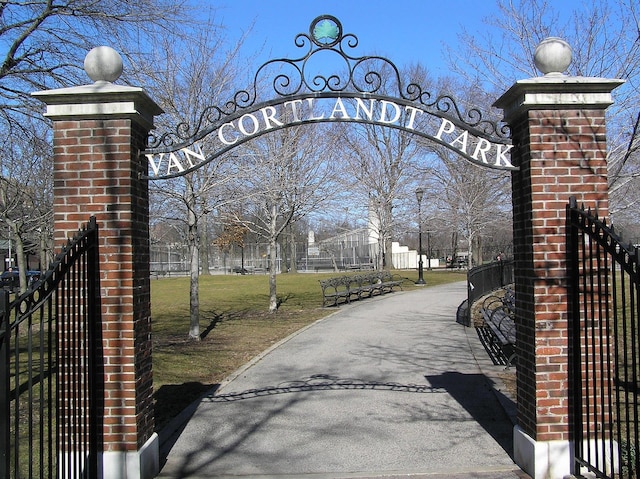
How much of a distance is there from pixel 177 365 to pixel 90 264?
570 cm

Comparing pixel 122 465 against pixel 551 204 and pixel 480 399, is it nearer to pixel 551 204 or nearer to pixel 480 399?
pixel 551 204

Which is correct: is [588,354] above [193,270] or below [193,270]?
below

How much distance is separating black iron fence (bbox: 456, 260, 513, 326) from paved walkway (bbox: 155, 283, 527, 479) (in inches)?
103

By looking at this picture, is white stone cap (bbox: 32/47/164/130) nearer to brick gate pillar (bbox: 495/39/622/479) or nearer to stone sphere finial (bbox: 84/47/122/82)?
stone sphere finial (bbox: 84/47/122/82)

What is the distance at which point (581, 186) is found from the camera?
5.02m

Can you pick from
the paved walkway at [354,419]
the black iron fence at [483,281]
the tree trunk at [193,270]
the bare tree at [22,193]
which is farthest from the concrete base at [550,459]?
the bare tree at [22,193]

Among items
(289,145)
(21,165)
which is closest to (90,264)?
(289,145)

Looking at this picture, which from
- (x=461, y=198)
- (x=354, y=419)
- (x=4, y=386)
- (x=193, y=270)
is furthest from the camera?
(x=461, y=198)

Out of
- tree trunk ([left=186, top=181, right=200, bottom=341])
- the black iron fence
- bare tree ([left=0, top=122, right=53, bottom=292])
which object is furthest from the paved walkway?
bare tree ([left=0, top=122, right=53, bottom=292])

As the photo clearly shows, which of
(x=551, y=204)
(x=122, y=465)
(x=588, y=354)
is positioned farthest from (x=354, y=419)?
(x=551, y=204)

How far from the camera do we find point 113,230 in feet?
16.5

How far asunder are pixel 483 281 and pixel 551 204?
14569mm

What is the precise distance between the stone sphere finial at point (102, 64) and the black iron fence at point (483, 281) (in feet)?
34.3

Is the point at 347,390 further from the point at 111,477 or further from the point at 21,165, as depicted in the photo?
the point at 21,165
